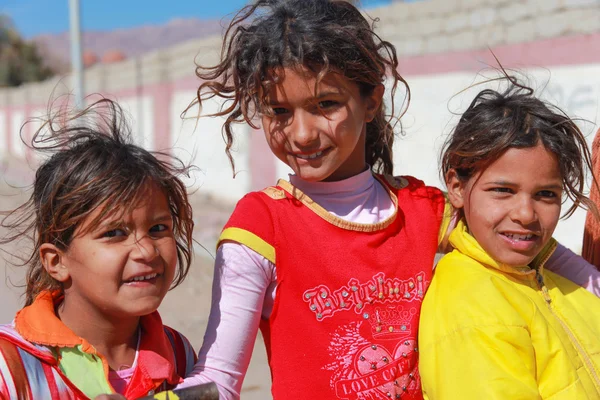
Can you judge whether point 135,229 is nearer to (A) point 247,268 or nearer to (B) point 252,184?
(A) point 247,268

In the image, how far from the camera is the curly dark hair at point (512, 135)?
2.03 m

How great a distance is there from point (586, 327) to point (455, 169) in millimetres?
566

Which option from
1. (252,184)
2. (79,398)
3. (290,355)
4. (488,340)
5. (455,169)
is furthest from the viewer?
(252,184)

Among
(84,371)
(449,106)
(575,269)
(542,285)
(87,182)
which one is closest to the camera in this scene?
(84,371)

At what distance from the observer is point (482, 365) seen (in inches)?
69.9

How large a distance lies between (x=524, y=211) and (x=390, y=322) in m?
0.47

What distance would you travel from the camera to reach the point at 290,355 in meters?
1.95

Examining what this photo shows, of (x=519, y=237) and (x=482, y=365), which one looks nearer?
(x=482, y=365)

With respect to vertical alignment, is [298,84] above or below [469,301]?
above

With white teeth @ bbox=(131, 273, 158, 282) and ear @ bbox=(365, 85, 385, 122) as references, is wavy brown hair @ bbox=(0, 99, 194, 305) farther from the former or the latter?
ear @ bbox=(365, 85, 385, 122)

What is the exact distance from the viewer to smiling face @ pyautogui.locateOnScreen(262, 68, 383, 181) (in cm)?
198

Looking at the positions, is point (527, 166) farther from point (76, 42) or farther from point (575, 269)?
point (76, 42)

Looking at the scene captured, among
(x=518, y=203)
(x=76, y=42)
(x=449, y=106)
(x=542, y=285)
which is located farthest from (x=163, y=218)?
(x=76, y=42)

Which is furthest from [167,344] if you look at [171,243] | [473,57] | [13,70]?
[13,70]
